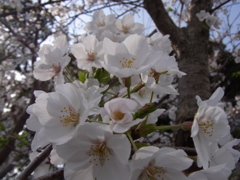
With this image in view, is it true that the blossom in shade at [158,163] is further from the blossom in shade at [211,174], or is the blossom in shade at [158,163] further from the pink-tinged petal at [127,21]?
the pink-tinged petal at [127,21]

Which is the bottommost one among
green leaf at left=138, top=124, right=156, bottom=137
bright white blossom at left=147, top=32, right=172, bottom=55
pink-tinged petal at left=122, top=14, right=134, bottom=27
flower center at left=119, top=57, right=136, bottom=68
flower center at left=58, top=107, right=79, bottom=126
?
green leaf at left=138, top=124, right=156, bottom=137

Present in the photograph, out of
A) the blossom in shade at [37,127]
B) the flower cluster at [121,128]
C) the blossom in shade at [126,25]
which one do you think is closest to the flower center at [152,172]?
the flower cluster at [121,128]

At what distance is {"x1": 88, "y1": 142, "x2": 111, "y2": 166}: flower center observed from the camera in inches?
30.5

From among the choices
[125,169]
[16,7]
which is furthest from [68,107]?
[16,7]

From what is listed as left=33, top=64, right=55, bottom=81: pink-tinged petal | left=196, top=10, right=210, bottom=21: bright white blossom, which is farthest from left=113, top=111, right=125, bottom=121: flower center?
left=196, top=10, right=210, bottom=21: bright white blossom

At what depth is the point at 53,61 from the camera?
1110 millimetres

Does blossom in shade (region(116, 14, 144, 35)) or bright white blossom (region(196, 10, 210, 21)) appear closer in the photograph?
blossom in shade (region(116, 14, 144, 35))

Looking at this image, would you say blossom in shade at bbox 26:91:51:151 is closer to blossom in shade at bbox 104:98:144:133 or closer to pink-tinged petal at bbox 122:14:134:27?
blossom in shade at bbox 104:98:144:133

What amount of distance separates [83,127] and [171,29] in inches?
80.6

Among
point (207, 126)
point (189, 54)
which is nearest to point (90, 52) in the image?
point (207, 126)

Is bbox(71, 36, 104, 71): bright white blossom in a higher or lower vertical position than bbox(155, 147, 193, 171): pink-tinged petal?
higher

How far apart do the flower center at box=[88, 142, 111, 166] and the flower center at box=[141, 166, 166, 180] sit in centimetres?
13

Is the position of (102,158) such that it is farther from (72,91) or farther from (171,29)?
(171,29)

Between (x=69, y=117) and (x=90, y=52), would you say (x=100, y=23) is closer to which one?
(x=90, y=52)
